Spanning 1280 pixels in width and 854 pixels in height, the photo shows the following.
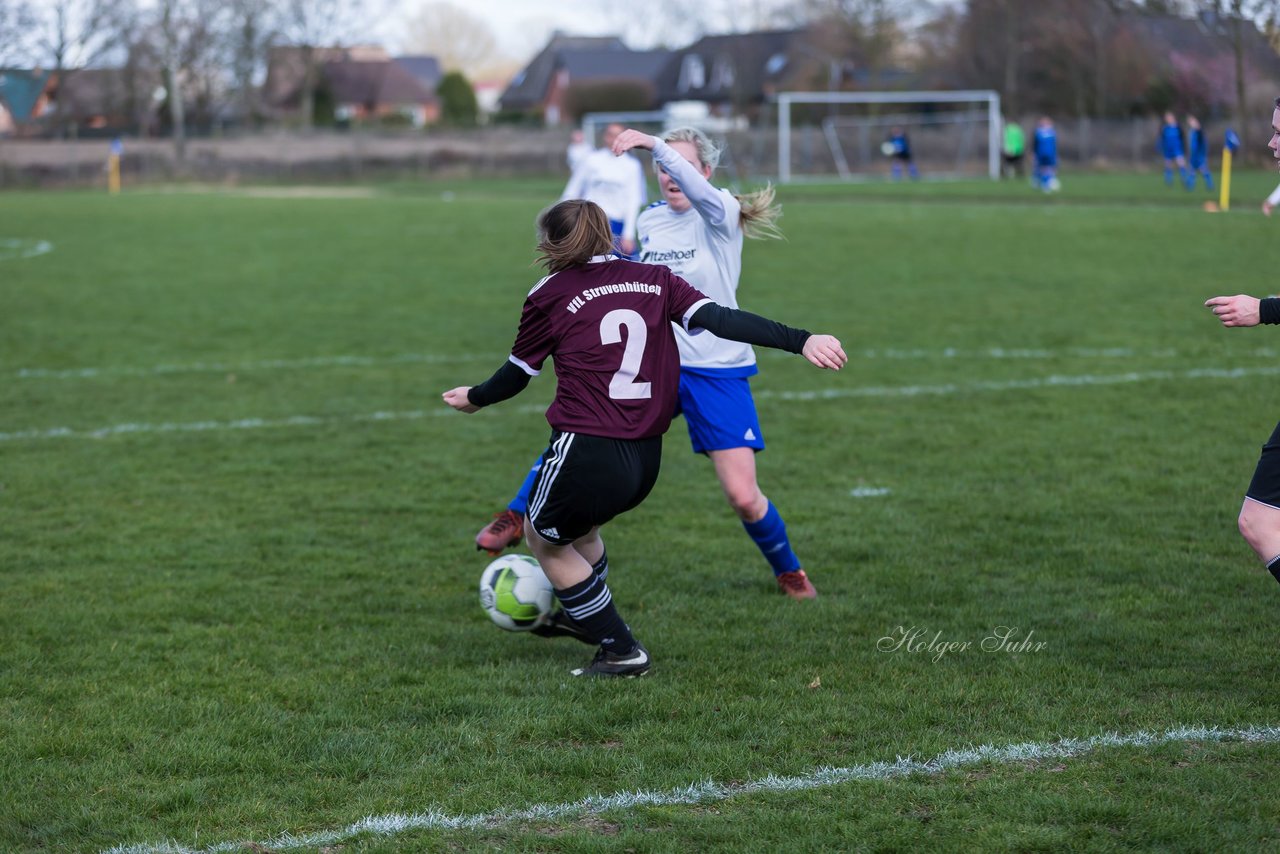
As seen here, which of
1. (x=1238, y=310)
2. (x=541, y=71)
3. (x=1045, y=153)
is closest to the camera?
(x=1238, y=310)

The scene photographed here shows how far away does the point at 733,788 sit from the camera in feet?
12.5

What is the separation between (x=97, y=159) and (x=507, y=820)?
5487cm

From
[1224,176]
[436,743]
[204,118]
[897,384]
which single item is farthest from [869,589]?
[204,118]

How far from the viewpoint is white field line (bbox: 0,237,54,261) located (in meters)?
21.7

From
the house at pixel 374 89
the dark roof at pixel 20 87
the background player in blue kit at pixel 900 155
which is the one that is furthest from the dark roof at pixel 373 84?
the dark roof at pixel 20 87

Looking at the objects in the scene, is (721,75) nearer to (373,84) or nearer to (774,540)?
(373,84)

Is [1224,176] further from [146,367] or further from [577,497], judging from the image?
[577,497]

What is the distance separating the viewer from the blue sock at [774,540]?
222 inches

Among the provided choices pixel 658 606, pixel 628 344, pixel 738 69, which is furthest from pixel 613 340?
pixel 738 69

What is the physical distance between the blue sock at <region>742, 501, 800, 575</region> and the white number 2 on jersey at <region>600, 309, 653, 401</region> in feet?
4.52

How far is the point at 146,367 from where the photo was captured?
38.1ft

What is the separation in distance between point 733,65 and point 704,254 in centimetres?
6405

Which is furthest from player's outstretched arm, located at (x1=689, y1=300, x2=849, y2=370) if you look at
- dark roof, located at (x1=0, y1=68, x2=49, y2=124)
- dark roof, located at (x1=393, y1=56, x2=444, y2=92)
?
dark roof, located at (x1=393, y1=56, x2=444, y2=92)

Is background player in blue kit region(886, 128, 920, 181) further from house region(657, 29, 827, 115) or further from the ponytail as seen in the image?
the ponytail
